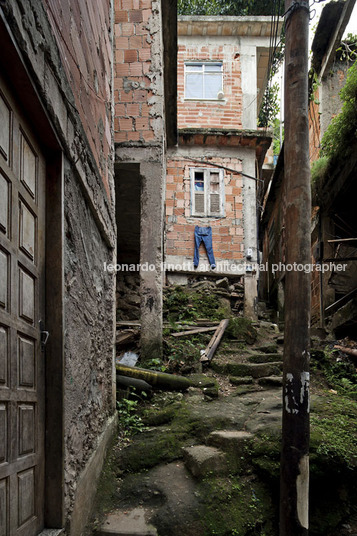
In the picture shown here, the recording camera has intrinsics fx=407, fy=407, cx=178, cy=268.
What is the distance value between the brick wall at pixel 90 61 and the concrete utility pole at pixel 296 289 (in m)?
1.72

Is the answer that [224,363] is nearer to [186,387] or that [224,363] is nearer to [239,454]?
[186,387]

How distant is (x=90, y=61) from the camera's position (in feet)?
11.5

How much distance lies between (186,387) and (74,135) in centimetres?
406

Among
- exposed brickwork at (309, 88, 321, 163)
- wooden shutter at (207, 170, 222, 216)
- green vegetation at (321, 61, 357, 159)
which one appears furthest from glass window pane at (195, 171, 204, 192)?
green vegetation at (321, 61, 357, 159)

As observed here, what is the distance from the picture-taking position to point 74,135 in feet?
8.82

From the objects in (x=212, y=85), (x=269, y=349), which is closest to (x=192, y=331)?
(x=269, y=349)

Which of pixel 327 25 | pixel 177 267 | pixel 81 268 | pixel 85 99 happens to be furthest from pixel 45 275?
pixel 327 25

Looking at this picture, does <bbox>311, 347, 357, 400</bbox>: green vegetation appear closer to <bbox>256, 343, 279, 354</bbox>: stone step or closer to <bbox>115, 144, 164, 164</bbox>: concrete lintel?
<bbox>256, 343, 279, 354</bbox>: stone step

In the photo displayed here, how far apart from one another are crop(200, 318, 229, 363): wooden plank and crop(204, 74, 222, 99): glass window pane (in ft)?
24.5

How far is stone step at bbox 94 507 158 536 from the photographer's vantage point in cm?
297

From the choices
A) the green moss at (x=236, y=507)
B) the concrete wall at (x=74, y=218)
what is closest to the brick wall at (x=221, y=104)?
the concrete wall at (x=74, y=218)

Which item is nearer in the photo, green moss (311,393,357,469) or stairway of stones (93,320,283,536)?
stairway of stones (93,320,283,536)

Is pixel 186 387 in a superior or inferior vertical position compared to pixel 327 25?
inferior

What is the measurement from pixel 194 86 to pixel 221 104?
1045mm
